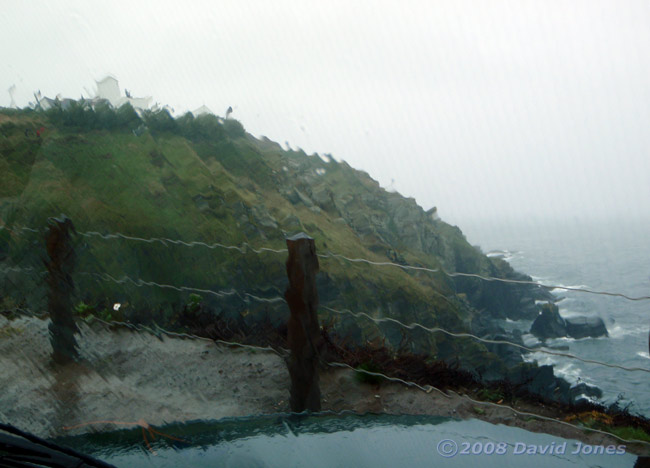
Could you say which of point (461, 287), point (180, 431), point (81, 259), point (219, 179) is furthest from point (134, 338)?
point (219, 179)

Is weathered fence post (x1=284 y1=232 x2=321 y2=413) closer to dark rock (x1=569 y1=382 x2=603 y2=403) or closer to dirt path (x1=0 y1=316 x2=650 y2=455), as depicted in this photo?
dirt path (x1=0 y1=316 x2=650 y2=455)

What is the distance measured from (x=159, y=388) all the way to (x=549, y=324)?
2.56 metres

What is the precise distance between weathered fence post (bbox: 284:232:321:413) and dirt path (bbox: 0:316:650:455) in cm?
13

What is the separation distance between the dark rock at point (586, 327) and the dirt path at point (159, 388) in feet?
1.69

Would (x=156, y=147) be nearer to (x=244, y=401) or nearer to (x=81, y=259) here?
(x=81, y=259)

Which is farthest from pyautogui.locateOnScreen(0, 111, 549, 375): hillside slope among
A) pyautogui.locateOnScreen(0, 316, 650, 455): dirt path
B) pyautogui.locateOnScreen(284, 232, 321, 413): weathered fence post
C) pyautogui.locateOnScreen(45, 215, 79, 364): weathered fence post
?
pyautogui.locateOnScreen(284, 232, 321, 413): weathered fence post

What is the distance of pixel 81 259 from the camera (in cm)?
392

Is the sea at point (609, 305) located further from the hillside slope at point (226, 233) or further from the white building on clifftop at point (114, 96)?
the white building on clifftop at point (114, 96)

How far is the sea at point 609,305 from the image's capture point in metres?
2.60

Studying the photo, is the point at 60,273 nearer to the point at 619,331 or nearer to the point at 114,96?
the point at 619,331

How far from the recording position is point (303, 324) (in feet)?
10.3

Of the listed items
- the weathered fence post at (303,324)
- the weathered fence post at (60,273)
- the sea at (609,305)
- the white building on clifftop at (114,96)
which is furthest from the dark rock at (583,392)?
the white building on clifftop at (114,96)

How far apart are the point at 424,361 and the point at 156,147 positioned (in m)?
6.78

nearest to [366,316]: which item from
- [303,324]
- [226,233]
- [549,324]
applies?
[303,324]
